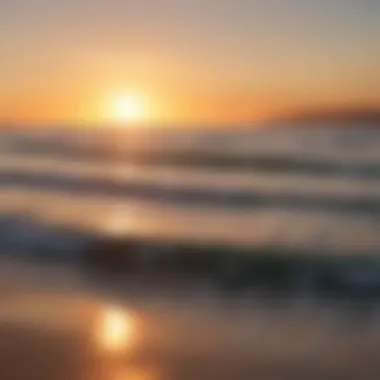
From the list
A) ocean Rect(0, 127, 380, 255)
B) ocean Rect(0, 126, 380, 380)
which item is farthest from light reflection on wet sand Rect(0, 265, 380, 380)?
ocean Rect(0, 127, 380, 255)

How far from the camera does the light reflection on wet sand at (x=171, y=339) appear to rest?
9.79ft

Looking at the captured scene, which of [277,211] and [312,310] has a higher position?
[277,211]

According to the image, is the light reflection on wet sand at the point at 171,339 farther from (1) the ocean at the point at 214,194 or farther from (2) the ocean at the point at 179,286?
(1) the ocean at the point at 214,194

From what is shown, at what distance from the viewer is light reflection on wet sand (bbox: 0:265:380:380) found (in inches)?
117

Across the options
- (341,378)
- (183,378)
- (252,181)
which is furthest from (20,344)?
(252,181)

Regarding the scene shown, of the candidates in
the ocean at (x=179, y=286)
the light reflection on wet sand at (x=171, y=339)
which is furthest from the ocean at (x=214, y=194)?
the light reflection on wet sand at (x=171, y=339)

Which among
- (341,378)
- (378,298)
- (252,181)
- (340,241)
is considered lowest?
(341,378)

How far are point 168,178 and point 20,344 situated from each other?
7070 mm

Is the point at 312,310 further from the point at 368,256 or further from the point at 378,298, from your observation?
the point at 368,256

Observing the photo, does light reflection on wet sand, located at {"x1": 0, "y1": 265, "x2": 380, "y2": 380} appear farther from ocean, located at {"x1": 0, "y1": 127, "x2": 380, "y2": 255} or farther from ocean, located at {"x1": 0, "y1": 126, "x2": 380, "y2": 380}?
ocean, located at {"x1": 0, "y1": 127, "x2": 380, "y2": 255}

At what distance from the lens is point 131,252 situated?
5199 mm

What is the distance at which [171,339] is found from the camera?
→ 3365 mm

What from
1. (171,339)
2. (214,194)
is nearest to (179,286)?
(171,339)

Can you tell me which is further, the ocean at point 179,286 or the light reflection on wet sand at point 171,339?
the ocean at point 179,286
